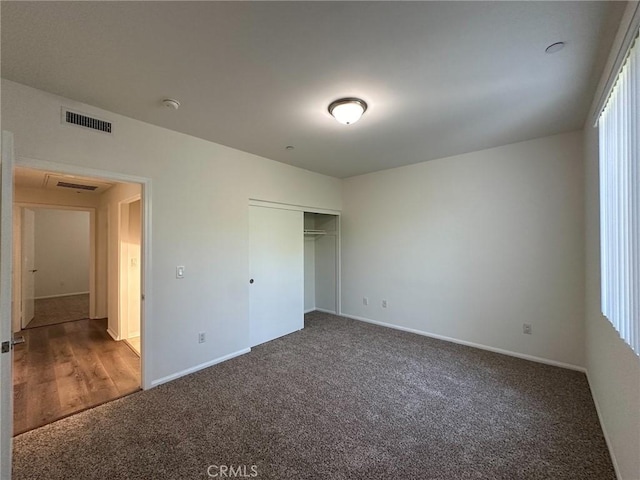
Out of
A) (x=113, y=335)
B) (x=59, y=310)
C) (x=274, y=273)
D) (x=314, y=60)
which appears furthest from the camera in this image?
(x=59, y=310)

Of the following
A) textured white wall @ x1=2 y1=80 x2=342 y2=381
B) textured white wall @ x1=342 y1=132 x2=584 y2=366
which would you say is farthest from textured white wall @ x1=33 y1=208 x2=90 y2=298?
textured white wall @ x1=342 y1=132 x2=584 y2=366

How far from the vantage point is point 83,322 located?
16.6 ft

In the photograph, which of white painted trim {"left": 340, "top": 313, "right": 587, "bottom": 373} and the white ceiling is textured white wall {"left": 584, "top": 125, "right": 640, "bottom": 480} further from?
the white ceiling

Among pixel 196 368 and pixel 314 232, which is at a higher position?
pixel 314 232

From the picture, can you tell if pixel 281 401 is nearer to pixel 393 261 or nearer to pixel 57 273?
pixel 393 261

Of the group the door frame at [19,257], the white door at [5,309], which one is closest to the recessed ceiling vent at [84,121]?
the white door at [5,309]

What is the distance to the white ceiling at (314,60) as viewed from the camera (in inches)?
55.2

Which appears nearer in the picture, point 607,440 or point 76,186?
point 607,440

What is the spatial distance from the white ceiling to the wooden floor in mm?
2757

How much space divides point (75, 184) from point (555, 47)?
629 centimetres

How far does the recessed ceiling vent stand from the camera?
223cm

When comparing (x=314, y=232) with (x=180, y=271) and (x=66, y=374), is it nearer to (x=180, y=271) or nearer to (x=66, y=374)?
(x=180, y=271)

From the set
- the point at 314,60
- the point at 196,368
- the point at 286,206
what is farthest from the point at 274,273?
the point at 314,60

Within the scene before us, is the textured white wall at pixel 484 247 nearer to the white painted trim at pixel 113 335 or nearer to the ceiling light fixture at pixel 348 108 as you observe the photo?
the ceiling light fixture at pixel 348 108
